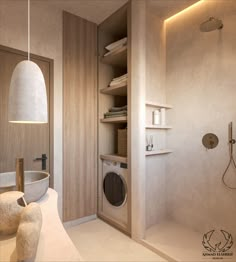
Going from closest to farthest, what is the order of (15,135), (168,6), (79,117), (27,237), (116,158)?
(27,237) < (15,135) < (168,6) < (116,158) < (79,117)

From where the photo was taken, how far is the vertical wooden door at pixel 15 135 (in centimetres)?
200

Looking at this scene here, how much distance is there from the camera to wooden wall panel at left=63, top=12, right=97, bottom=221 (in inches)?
96.5

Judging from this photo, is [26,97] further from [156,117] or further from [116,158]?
[156,117]

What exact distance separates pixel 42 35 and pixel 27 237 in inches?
90.5

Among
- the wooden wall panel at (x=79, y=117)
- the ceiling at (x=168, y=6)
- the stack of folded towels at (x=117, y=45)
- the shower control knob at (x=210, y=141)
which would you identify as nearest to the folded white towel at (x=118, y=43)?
the stack of folded towels at (x=117, y=45)

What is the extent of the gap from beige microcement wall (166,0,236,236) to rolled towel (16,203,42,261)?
2.03 metres

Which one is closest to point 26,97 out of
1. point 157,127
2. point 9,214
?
point 9,214

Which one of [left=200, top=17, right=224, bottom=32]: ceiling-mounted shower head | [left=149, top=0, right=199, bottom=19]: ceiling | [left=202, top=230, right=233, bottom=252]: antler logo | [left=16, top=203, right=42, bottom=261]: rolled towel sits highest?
[left=149, top=0, right=199, bottom=19]: ceiling

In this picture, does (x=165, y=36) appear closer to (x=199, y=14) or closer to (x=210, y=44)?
(x=199, y=14)

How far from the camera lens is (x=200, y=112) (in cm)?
229

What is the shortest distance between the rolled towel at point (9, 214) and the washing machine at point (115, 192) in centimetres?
162

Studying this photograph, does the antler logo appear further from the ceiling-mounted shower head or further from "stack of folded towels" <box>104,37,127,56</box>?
"stack of folded towels" <box>104,37,127,56</box>

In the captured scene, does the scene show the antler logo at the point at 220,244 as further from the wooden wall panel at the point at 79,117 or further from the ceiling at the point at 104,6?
the ceiling at the point at 104,6

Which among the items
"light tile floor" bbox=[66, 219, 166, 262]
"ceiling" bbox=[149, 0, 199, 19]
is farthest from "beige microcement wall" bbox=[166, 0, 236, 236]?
"light tile floor" bbox=[66, 219, 166, 262]
